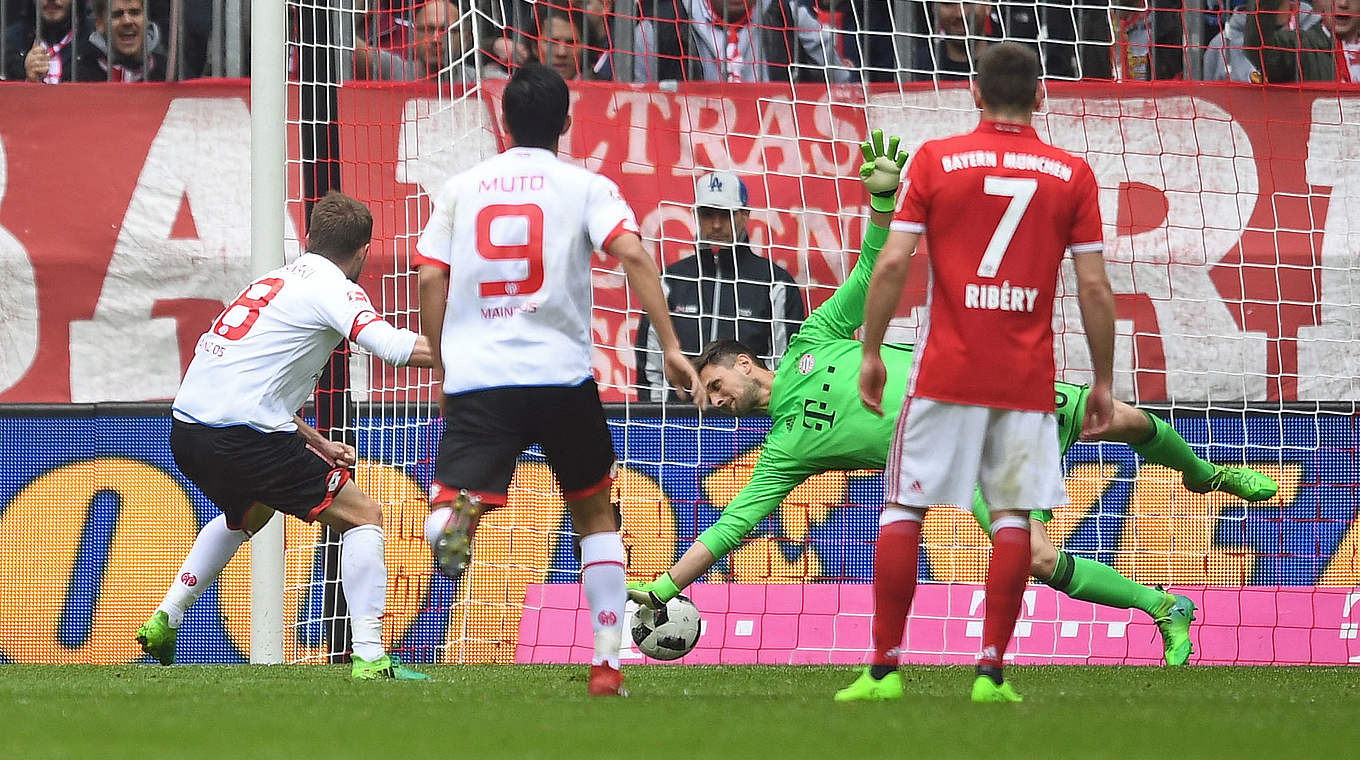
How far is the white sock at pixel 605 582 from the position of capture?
5.22m

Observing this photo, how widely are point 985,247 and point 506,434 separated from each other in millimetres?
1347

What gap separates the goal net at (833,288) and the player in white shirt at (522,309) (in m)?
2.83

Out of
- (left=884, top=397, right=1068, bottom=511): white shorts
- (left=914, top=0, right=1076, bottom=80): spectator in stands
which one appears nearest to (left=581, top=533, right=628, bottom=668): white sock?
(left=884, top=397, right=1068, bottom=511): white shorts

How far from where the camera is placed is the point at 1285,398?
9.17m

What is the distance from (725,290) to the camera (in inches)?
346

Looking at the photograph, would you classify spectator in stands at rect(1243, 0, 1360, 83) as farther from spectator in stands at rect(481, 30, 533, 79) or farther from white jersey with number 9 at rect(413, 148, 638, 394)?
white jersey with number 9 at rect(413, 148, 638, 394)

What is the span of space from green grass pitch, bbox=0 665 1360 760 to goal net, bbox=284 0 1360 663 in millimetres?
2037

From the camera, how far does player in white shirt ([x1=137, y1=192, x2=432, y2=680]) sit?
6422 millimetres

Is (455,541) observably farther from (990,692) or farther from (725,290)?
(725,290)

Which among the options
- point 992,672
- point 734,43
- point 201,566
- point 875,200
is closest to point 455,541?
point 992,672

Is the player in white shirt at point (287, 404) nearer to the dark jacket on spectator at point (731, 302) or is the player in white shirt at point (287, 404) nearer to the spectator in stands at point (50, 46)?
the dark jacket on spectator at point (731, 302)

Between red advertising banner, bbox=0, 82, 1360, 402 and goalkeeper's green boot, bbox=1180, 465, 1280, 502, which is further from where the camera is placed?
red advertising banner, bbox=0, 82, 1360, 402

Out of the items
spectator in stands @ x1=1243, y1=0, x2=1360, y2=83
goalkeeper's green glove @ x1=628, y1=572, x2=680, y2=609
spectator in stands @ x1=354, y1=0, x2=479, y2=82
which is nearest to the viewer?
goalkeeper's green glove @ x1=628, y1=572, x2=680, y2=609

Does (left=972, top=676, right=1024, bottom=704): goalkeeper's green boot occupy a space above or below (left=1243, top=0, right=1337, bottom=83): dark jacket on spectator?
below
